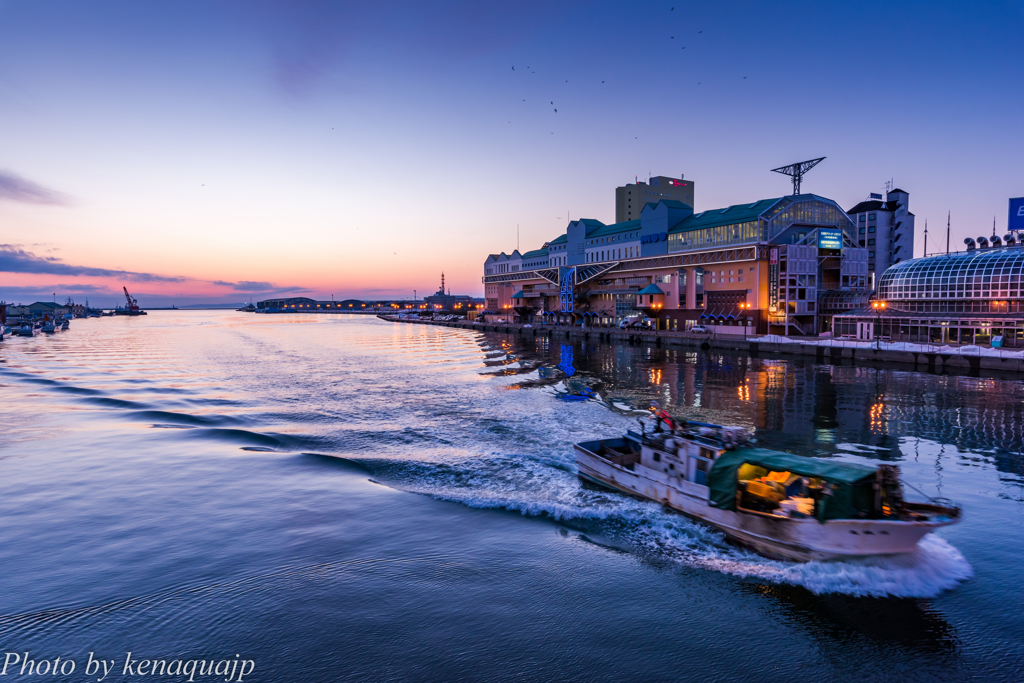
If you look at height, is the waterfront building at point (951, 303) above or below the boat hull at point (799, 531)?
above

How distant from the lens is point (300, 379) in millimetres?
61656

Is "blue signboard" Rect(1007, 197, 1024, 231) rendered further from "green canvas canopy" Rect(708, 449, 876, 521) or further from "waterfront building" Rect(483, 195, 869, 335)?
"green canvas canopy" Rect(708, 449, 876, 521)

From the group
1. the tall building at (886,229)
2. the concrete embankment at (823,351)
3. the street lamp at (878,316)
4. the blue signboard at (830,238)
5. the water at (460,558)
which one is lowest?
the water at (460,558)

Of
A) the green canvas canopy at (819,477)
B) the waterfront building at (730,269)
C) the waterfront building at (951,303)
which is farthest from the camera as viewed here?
the waterfront building at (730,269)

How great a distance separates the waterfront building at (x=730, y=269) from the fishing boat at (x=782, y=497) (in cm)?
7548

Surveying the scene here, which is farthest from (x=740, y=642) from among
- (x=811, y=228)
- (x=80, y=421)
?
(x=811, y=228)

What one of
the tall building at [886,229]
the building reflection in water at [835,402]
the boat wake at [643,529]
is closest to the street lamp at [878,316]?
the building reflection in water at [835,402]

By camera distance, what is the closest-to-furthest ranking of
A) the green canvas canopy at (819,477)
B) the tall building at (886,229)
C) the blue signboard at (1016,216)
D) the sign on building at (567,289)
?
the green canvas canopy at (819,477) < the blue signboard at (1016,216) < the sign on building at (567,289) < the tall building at (886,229)

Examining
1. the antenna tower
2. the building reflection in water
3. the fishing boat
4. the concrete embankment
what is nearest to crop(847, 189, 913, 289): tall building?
the antenna tower

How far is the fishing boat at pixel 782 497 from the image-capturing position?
1641cm

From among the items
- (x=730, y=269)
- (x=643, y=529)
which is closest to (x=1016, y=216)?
(x=730, y=269)

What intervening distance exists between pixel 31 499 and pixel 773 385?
5670 cm

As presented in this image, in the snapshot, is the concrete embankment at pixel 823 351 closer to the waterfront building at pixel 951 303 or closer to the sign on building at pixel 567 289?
the waterfront building at pixel 951 303

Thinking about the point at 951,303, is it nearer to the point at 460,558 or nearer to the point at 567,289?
the point at 567,289
